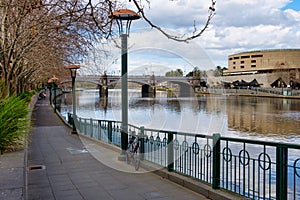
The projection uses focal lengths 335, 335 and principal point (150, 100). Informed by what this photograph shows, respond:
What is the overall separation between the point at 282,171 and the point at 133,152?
4.08 meters

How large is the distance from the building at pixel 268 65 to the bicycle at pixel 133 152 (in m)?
80.1

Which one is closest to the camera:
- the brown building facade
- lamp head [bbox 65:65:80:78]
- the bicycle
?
the bicycle

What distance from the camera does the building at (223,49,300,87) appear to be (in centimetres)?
8512

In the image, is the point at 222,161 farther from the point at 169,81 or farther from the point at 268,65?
the point at 268,65

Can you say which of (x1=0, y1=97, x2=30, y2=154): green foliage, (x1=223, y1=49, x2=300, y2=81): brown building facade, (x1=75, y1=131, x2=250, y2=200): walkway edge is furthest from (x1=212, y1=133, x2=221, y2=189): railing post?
(x1=223, y1=49, x2=300, y2=81): brown building facade

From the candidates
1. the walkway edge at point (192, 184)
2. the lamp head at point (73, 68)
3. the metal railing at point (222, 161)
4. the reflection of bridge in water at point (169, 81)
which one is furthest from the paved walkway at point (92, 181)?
the lamp head at point (73, 68)

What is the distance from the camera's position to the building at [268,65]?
8512 cm

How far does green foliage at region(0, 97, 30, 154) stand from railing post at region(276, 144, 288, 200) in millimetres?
4994

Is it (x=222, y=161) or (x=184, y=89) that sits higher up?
(x=184, y=89)

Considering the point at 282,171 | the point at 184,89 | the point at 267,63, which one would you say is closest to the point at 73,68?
the point at 184,89

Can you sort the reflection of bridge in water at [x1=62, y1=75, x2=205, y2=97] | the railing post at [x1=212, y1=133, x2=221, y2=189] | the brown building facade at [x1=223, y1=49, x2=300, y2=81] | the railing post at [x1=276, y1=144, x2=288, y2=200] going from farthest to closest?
the brown building facade at [x1=223, y1=49, x2=300, y2=81]
the reflection of bridge in water at [x1=62, y1=75, x2=205, y2=97]
the railing post at [x1=212, y1=133, x2=221, y2=189]
the railing post at [x1=276, y1=144, x2=288, y2=200]

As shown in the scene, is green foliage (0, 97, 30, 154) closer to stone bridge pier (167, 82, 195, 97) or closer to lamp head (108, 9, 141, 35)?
lamp head (108, 9, 141, 35)

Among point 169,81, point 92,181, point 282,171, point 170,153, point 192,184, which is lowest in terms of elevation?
point 92,181

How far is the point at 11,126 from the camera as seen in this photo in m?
6.95
